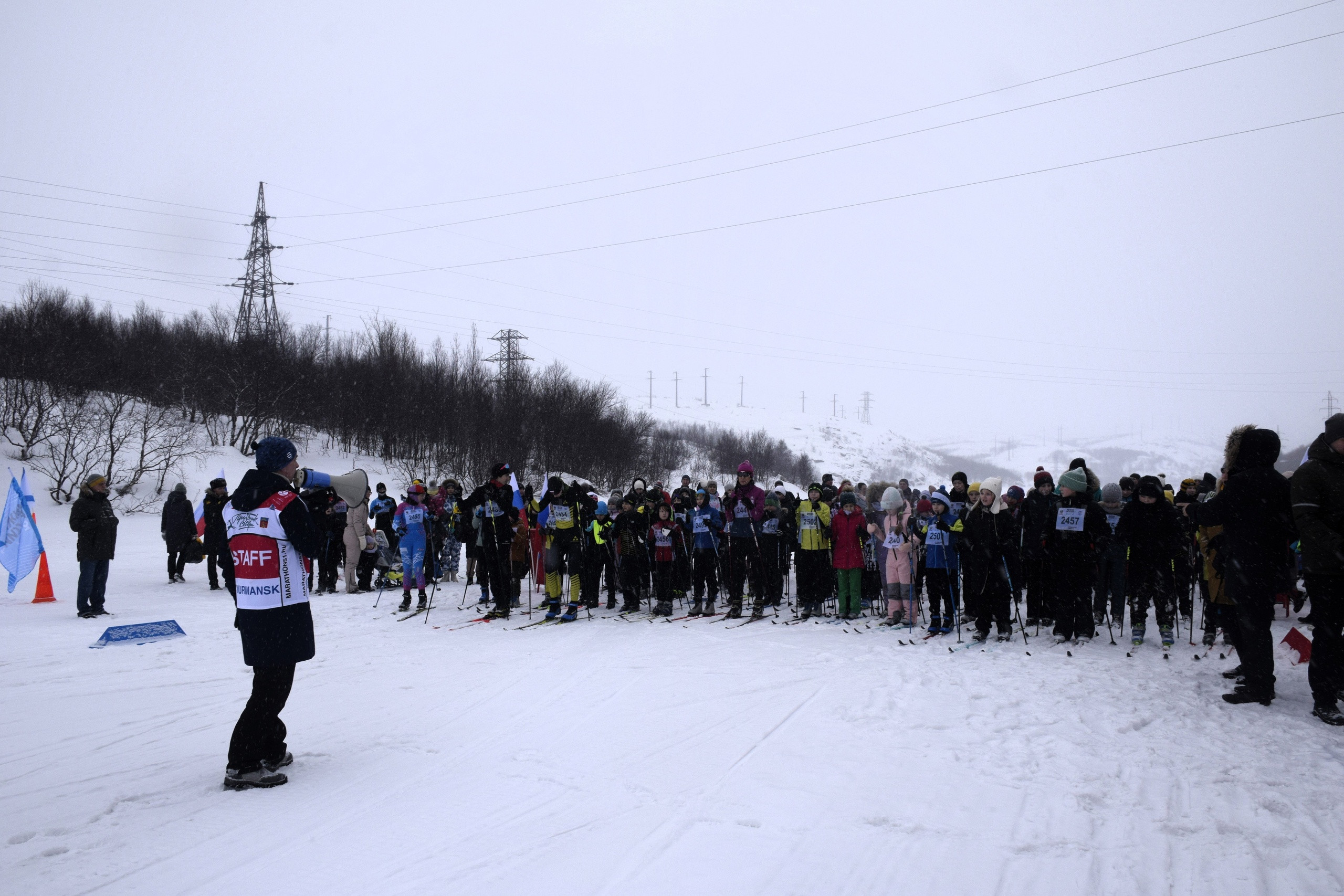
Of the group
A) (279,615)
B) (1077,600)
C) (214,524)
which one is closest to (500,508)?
(214,524)

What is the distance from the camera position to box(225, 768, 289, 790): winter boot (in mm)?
4508

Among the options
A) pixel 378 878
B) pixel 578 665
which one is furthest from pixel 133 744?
pixel 578 665

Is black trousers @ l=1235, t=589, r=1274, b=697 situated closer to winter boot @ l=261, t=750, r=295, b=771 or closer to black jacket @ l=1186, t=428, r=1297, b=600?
black jacket @ l=1186, t=428, r=1297, b=600

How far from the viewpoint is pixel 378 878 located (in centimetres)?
342

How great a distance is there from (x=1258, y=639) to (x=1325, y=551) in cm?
101

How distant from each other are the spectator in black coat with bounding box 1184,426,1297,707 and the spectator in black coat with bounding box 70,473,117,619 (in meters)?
13.5

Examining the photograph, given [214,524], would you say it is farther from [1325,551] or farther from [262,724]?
[1325,551]

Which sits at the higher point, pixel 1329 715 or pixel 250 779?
pixel 1329 715

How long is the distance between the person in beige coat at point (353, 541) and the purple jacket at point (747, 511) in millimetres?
7025

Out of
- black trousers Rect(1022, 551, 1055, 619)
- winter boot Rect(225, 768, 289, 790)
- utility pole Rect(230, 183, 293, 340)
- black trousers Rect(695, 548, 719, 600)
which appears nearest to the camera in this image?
winter boot Rect(225, 768, 289, 790)

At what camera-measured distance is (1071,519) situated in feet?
28.7

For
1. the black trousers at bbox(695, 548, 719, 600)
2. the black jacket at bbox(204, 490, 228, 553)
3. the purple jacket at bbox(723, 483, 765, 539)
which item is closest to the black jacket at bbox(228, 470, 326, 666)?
the black trousers at bbox(695, 548, 719, 600)

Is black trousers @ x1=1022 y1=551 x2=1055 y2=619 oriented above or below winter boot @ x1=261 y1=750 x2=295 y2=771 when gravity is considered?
above

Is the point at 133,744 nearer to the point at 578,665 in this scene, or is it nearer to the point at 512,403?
the point at 578,665
